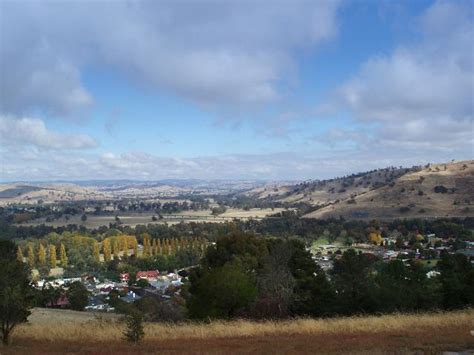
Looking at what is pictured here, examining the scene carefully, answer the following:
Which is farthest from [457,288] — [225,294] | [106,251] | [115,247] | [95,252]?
[115,247]

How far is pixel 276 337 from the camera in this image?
49.9ft

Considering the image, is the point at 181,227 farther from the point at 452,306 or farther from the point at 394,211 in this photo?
the point at 452,306

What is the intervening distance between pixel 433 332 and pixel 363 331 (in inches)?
87.3

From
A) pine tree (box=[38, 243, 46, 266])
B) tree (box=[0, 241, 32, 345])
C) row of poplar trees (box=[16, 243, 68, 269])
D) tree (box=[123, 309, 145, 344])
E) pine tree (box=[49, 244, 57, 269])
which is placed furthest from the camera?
pine tree (box=[49, 244, 57, 269])

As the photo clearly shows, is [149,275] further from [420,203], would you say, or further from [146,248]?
[420,203]

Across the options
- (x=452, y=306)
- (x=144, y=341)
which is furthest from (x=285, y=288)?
(x=144, y=341)

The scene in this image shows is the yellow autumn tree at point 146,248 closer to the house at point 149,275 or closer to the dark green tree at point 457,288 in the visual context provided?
the house at point 149,275

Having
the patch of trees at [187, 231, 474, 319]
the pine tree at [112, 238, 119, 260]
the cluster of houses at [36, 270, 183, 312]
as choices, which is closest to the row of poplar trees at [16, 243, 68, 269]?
the pine tree at [112, 238, 119, 260]

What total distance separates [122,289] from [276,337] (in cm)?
7037

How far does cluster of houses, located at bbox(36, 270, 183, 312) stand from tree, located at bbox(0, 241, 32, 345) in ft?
133

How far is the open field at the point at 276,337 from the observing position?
12250 millimetres

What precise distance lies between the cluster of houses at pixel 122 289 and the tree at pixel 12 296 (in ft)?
133

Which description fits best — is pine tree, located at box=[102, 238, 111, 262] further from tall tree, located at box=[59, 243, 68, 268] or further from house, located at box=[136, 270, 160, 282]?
house, located at box=[136, 270, 160, 282]

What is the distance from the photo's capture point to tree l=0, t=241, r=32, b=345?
45.2ft
